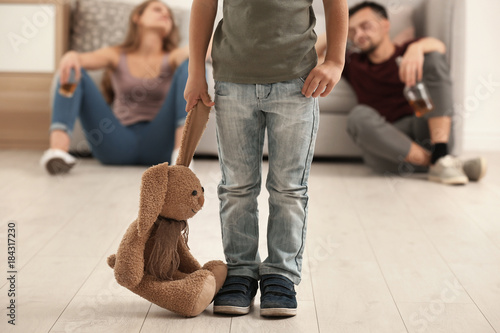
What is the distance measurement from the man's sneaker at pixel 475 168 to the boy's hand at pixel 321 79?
134 centimetres

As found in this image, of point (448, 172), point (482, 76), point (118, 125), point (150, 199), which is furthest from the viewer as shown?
point (482, 76)

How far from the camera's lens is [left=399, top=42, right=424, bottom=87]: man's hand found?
2.27m

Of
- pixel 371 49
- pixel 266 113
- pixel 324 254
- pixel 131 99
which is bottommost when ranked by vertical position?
pixel 324 254

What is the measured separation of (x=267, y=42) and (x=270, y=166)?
219mm

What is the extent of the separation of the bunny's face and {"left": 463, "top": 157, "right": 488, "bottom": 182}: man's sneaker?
1.46 metres

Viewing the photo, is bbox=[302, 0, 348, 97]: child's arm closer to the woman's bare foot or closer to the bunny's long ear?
the bunny's long ear

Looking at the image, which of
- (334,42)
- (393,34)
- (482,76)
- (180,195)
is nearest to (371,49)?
(393,34)

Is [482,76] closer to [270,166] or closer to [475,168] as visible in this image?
[475,168]

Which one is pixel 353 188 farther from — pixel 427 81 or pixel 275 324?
pixel 275 324

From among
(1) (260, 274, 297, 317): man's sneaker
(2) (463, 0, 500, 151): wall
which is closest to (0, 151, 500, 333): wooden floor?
(1) (260, 274, 297, 317): man's sneaker

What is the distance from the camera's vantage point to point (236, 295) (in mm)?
1116

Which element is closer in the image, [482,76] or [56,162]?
[56,162]

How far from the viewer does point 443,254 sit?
1475 mm

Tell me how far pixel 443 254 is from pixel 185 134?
70 cm
